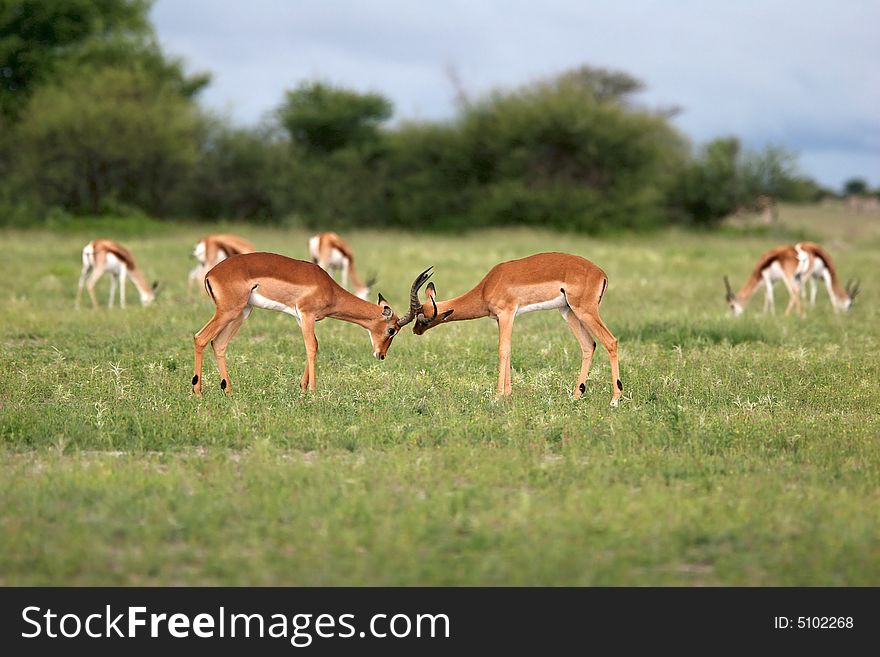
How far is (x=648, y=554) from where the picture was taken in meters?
4.54

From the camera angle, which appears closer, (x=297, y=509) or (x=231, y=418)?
(x=297, y=509)

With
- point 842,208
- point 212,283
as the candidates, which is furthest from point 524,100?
point 212,283

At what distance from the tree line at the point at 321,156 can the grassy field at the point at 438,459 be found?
22399 millimetres

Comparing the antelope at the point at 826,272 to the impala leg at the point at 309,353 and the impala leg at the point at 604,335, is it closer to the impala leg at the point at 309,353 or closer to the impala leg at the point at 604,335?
the impala leg at the point at 604,335

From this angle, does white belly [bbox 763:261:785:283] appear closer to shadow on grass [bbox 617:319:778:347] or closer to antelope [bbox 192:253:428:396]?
shadow on grass [bbox 617:319:778:347]

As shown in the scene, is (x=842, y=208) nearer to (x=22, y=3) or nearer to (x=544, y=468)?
(x=22, y=3)

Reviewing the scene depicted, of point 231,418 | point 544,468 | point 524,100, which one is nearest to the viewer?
point 544,468

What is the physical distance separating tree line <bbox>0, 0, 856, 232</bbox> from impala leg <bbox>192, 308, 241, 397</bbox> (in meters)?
25.0

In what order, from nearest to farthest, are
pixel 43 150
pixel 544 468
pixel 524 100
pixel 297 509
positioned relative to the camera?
1. pixel 297 509
2. pixel 544 468
3. pixel 43 150
4. pixel 524 100

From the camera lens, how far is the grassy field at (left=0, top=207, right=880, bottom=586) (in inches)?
175

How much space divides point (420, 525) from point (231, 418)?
2518 mm

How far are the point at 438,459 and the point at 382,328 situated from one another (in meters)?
2.71

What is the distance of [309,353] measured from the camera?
7852mm

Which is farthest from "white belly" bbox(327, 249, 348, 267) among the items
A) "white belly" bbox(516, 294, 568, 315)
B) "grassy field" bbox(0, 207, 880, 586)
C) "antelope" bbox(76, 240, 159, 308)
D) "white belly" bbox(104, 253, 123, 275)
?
"white belly" bbox(516, 294, 568, 315)
